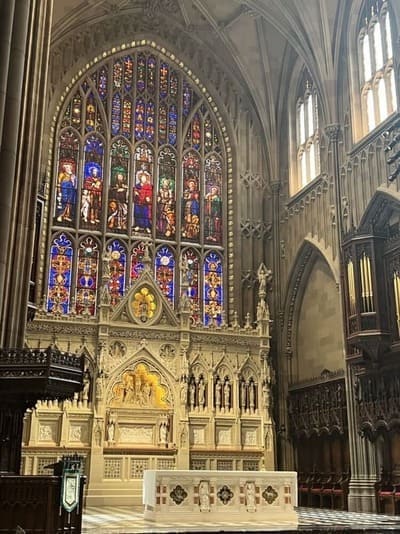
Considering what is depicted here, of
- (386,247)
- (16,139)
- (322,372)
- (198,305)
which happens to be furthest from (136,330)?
(16,139)

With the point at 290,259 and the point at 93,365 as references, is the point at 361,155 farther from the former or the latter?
the point at 93,365

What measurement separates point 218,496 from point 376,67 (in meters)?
13.4

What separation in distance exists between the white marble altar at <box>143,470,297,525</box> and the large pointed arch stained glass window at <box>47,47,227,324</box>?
9457 millimetres

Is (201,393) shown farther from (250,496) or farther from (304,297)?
(250,496)

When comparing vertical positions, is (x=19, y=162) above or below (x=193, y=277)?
below

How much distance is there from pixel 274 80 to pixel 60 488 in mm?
20269

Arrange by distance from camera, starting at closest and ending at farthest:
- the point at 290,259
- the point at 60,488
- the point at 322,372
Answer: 1. the point at 60,488
2. the point at 322,372
3. the point at 290,259

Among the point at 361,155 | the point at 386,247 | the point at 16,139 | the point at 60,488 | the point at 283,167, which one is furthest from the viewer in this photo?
the point at 283,167

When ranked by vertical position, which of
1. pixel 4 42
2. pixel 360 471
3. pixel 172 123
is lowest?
pixel 360 471

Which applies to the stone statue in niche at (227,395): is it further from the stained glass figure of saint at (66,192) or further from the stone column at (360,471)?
the stained glass figure of saint at (66,192)

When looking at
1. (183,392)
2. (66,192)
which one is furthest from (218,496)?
(66,192)

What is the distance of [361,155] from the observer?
20.5 meters

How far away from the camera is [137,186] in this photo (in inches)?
1003

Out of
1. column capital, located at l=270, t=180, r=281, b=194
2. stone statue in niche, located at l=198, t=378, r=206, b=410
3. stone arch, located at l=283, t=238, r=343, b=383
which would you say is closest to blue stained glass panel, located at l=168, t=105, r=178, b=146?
column capital, located at l=270, t=180, r=281, b=194
